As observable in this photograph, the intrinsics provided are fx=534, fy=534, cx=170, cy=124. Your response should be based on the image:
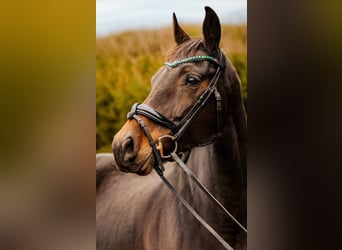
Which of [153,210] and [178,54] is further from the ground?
[178,54]

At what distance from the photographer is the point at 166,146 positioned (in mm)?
3092

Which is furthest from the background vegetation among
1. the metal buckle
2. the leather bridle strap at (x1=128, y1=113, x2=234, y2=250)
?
the metal buckle

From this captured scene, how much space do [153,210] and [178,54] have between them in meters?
0.95

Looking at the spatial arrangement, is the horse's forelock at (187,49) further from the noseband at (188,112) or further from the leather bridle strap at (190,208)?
the leather bridle strap at (190,208)

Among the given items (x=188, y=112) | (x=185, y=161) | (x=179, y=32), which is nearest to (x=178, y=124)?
(x=188, y=112)

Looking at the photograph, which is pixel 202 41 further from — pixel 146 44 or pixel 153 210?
pixel 153 210

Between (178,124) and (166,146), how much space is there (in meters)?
0.15

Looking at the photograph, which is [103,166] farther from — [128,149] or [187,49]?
[187,49]

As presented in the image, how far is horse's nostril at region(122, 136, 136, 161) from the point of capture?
307 cm

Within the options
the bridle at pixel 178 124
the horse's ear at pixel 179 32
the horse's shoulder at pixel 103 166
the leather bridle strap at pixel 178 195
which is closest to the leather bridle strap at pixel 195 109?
the bridle at pixel 178 124
